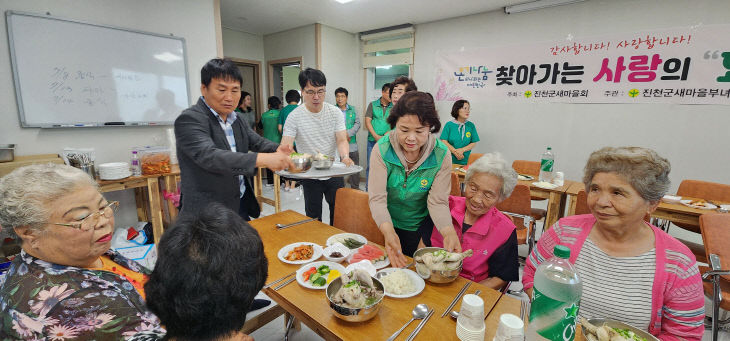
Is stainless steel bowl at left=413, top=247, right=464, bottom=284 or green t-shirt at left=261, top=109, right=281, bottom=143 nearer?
stainless steel bowl at left=413, top=247, right=464, bottom=284

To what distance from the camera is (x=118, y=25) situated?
3057 mm

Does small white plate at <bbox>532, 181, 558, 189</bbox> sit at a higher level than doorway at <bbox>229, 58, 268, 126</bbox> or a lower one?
lower

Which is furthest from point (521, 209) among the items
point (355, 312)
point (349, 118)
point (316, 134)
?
point (349, 118)

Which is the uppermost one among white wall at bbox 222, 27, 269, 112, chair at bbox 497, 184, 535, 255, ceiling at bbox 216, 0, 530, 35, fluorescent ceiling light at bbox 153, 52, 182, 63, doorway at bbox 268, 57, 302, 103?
ceiling at bbox 216, 0, 530, 35

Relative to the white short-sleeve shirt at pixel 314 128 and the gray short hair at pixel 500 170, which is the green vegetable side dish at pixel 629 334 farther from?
the white short-sleeve shirt at pixel 314 128

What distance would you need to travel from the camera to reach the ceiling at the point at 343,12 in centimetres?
423

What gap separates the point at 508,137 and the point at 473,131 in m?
0.96

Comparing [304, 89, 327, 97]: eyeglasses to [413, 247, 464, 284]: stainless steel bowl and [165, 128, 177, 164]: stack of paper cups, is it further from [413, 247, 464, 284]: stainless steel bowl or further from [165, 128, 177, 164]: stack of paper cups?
[165, 128, 177, 164]: stack of paper cups

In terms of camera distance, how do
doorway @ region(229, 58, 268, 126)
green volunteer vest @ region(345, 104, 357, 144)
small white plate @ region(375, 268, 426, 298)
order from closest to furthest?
small white plate @ region(375, 268, 426, 298)
green volunteer vest @ region(345, 104, 357, 144)
doorway @ region(229, 58, 268, 126)

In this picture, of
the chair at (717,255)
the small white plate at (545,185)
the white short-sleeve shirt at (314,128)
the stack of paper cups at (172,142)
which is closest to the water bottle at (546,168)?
the small white plate at (545,185)

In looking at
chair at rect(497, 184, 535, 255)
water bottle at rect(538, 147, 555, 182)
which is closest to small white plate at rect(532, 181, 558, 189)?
water bottle at rect(538, 147, 555, 182)

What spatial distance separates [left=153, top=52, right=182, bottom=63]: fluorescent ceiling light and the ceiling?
4.26ft

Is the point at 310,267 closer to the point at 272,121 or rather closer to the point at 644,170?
the point at 644,170

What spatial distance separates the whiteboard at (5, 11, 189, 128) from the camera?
2.63 meters
